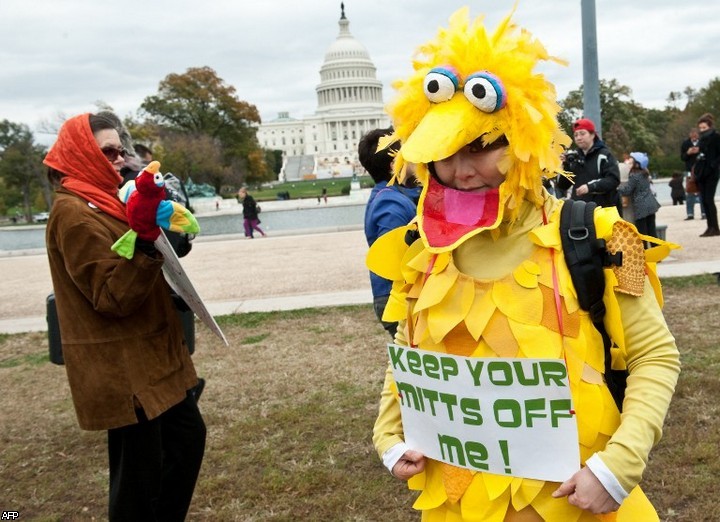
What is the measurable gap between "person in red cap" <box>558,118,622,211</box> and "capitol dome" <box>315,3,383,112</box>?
10780 centimetres

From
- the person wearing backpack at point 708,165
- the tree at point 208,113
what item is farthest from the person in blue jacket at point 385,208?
the tree at point 208,113

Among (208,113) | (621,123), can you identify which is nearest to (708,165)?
(621,123)

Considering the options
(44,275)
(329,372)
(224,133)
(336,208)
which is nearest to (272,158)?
(224,133)

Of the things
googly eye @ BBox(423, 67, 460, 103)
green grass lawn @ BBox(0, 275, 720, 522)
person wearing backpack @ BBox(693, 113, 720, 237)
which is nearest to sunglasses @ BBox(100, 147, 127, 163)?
googly eye @ BBox(423, 67, 460, 103)

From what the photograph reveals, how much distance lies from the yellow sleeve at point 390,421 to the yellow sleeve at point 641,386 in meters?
0.60

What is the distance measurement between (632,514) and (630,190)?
7508 mm

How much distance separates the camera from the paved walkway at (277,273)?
8.57 metres

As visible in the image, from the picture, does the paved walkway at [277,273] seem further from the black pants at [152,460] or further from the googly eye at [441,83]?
the googly eye at [441,83]

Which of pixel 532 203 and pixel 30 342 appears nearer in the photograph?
pixel 532 203

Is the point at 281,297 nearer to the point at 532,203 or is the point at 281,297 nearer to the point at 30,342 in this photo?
the point at 30,342

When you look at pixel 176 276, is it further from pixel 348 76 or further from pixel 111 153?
pixel 348 76

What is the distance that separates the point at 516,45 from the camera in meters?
1.69

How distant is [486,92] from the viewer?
63.0 inches

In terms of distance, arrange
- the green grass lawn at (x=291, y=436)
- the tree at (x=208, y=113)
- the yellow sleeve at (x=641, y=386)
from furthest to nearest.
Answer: the tree at (x=208, y=113), the green grass lawn at (x=291, y=436), the yellow sleeve at (x=641, y=386)
